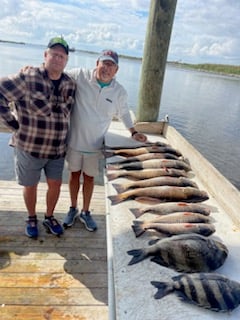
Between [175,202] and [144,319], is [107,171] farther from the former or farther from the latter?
[144,319]

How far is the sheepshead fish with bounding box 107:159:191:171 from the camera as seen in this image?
3.10 m

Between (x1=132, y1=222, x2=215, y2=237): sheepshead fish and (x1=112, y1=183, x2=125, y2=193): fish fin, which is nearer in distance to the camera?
(x1=132, y1=222, x2=215, y2=237): sheepshead fish

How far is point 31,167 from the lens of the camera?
9.64ft

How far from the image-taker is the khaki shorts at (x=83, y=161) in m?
3.21

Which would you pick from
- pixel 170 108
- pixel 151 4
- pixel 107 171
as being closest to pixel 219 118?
pixel 170 108

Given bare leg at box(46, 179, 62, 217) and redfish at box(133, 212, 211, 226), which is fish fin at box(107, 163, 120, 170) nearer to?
bare leg at box(46, 179, 62, 217)

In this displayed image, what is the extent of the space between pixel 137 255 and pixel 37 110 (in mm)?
1565

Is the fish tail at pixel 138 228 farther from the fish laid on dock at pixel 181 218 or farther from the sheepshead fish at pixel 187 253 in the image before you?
the sheepshead fish at pixel 187 253

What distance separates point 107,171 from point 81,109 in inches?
25.7

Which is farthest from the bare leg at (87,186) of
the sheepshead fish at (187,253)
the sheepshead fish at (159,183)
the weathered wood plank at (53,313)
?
the sheepshead fish at (187,253)

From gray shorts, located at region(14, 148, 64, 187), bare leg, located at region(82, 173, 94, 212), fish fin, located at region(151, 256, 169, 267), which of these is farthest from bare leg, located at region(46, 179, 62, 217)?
fish fin, located at region(151, 256, 169, 267)

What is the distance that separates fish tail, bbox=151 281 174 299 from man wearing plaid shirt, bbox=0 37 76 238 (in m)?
1.70

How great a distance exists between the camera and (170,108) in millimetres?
18672

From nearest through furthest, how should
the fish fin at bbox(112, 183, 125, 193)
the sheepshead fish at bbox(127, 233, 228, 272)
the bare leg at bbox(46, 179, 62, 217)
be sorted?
1. the sheepshead fish at bbox(127, 233, 228, 272)
2. the fish fin at bbox(112, 183, 125, 193)
3. the bare leg at bbox(46, 179, 62, 217)
